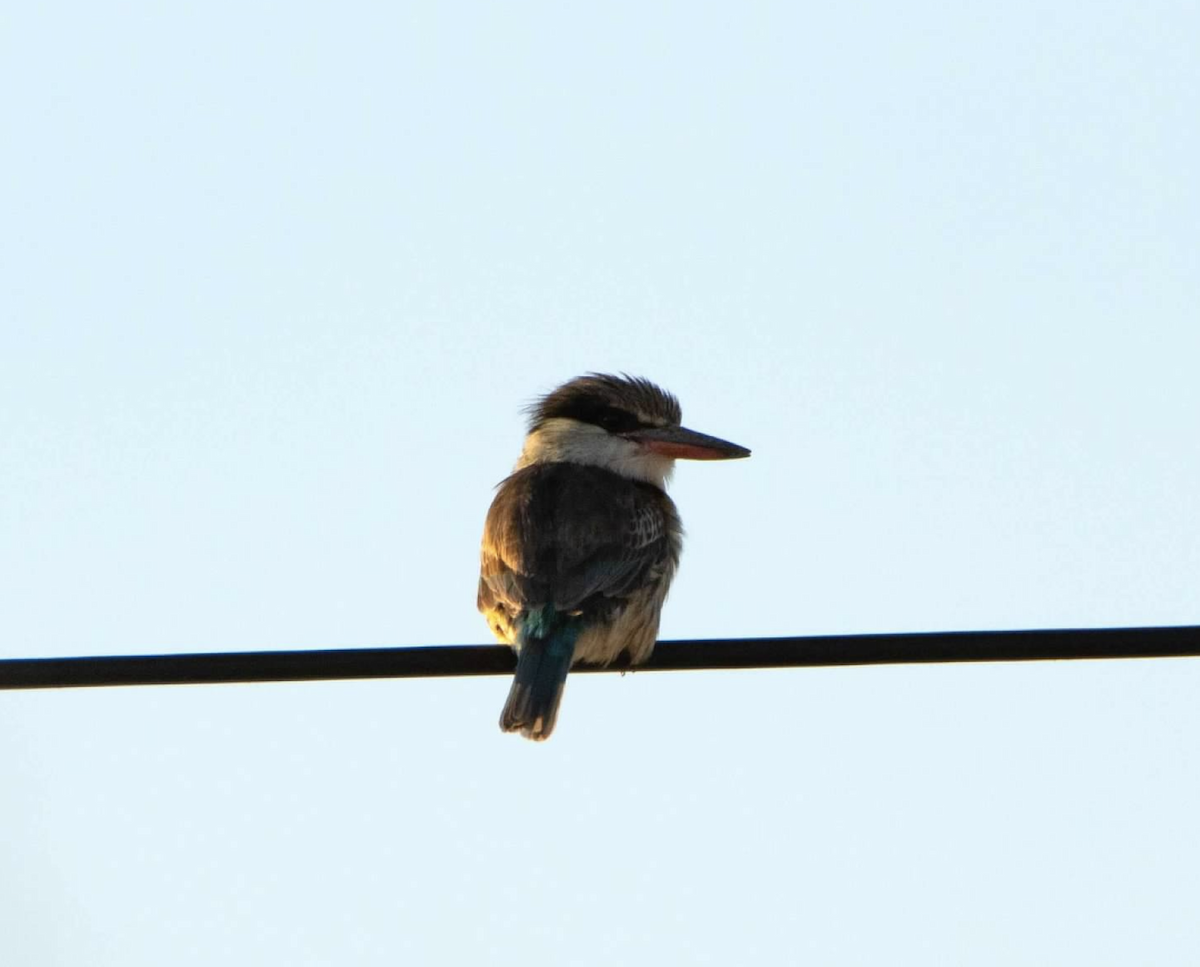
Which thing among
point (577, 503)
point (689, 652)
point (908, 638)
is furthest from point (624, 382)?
point (908, 638)

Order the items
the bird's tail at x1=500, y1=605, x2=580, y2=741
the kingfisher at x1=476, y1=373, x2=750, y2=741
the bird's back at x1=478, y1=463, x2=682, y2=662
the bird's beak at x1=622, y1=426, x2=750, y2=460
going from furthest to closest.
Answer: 1. the bird's beak at x1=622, y1=426, x2=750, y2=460
2. the bird's back at x1=478, y1=463, x2=682, y2=662
3. the kingfisher at x1=476, y1=373, x2=750, y2=741
4. the bird's tail at x1=500, y1=605, x2=580, y2=741

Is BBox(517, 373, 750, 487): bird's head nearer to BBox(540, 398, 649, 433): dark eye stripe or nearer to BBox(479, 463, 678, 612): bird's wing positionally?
BBox(540, 398, 649, 433): dark eye stripe

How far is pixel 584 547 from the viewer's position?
6.93 metres

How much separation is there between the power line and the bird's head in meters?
3.50

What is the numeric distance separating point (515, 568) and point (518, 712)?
0.72 metres

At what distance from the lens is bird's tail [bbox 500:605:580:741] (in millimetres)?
6262

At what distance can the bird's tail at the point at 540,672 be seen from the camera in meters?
6.26

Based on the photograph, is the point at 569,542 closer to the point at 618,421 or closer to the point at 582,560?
the point at 582,560

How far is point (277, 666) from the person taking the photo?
4.59m

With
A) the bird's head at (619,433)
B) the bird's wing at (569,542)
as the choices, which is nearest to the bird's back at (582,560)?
the bird's wing at (569,542)

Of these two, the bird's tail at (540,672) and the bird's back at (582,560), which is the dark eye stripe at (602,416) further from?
the bird's tail at (540,672)

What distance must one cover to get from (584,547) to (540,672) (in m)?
0.67

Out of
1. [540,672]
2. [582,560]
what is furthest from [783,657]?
[582,560]

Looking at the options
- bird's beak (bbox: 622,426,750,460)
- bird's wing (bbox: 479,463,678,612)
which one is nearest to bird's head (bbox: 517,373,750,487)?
bird's beak (bbox: 622,426,750,460)
